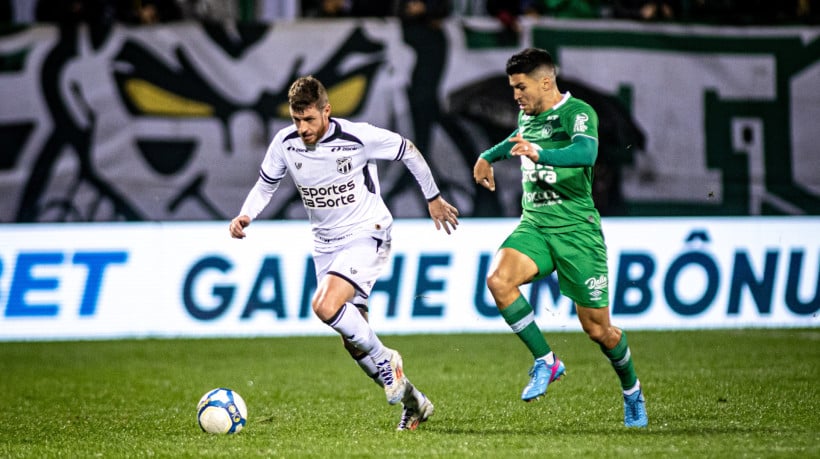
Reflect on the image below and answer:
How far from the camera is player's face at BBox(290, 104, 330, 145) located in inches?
258

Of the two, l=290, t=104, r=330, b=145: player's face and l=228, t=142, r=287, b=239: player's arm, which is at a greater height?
l=290, t=104, r=330, b=145: player's face

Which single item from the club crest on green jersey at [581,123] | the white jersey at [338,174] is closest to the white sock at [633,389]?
the club crest on green jersey at [581,123]

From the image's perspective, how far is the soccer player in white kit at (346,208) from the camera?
656cm

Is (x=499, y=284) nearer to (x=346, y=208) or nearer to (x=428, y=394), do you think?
(x=346, y=208)

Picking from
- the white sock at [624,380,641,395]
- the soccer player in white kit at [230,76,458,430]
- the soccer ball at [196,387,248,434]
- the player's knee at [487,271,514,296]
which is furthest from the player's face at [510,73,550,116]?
the soccer ball at [196,387,248,434]

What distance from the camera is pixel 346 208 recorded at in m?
6.91

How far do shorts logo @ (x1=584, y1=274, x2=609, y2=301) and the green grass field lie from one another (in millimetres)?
738

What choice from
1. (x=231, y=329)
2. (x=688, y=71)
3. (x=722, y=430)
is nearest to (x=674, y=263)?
(x=688, y=71)

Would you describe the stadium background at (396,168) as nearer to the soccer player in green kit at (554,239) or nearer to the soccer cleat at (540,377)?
the soccer player in green kit at (554,239)

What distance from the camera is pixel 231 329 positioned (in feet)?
38.7

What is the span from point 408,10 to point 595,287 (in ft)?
24.9

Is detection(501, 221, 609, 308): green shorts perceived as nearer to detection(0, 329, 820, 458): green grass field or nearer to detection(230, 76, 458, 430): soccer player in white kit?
detection(230, 76, 458, 430): soccer player in white kit

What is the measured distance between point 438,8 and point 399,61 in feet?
3.46

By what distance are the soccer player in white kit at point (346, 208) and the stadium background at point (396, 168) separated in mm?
4859
